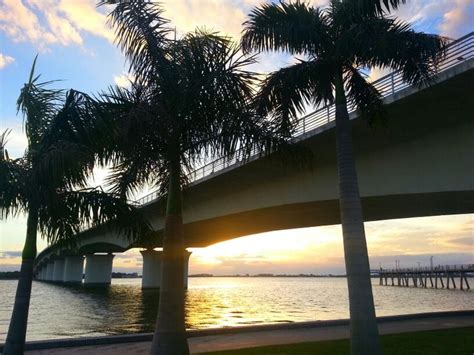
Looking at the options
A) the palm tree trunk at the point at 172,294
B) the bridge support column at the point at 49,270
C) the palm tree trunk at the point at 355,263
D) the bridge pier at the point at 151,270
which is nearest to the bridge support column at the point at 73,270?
the bridge support column at the point at 49,270

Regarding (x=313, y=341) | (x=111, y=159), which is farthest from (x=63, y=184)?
(x=313, y=341)

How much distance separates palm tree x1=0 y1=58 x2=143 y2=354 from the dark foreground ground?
4.95 metres

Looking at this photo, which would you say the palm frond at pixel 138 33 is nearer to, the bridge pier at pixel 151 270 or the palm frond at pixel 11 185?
the palm frond at pixel 11 185

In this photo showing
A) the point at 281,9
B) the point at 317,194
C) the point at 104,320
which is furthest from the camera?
the point at 104,320

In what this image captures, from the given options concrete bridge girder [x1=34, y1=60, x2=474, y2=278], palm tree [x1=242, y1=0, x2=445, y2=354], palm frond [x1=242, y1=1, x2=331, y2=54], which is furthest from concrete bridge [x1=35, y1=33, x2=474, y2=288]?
palm frond [x1=242, y1=1, x2=331, y2=54]

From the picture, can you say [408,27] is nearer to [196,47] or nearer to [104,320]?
[196,47]

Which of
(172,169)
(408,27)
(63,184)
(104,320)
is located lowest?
(104,320)

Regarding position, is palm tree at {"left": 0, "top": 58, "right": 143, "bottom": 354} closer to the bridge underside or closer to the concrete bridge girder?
the concrete bridge girder

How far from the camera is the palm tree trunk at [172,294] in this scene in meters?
10.9

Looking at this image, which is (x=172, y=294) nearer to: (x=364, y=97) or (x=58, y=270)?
(x=364, y=97)

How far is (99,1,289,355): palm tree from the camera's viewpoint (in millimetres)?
11117

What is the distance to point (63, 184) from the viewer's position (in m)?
10.3

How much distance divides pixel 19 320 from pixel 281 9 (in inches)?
403

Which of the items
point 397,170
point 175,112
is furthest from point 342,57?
point 397,170
